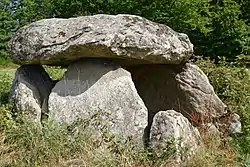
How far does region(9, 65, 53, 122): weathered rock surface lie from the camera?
18.6 ft

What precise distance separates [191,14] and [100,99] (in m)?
16.7

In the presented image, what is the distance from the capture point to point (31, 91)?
5871 millimetres

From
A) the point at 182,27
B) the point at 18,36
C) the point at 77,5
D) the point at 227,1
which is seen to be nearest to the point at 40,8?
the point at 77,5

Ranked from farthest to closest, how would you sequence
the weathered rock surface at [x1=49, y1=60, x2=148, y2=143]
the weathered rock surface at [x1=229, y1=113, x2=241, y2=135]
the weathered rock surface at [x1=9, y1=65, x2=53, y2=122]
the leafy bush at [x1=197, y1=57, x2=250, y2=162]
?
the leafy bush at [x1=197, y1=57, x2=250, y2=162] → the weathered rock surface at [x1=229, y1=113, x2=241, y2=135] → the weathered rock surface at [x1=9, y1=65, x2=53, y2=122] → the weathered rock surface at [x1=49, y1=60, x2=148, y2=143]

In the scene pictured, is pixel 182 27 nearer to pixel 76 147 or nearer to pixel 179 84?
pixel 179 84

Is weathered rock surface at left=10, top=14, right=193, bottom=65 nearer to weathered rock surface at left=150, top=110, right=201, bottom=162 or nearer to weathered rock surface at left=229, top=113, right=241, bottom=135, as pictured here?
weathered rock surface at left=150, top=110, right=201, bottom=162

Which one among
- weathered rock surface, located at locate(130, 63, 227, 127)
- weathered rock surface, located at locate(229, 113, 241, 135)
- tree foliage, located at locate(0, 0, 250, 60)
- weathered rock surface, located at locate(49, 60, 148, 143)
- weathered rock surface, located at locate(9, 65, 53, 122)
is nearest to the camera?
weathered rock surface, located at locate(49, 60, 148, 143)

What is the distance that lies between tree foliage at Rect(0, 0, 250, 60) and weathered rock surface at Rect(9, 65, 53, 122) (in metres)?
12.9

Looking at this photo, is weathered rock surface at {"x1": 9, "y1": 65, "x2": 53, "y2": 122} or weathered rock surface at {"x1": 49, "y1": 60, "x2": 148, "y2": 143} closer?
weathered rock surface at {"x1": 49, "y1": 60, "x2": 148, "y2": 143}

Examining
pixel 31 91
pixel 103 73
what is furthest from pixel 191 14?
pixel 31 91

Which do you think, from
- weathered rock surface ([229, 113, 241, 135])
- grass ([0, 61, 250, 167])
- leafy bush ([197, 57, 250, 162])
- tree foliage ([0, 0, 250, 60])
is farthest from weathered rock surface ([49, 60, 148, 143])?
tree foliage ([0, 0, 250, 60])

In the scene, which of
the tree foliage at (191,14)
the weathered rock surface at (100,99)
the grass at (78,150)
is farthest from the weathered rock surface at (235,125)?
the tree foliage at (191,14)

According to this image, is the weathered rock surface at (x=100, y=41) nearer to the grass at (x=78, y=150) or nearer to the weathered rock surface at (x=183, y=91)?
the weathered rock surface at (x=183, y=91)

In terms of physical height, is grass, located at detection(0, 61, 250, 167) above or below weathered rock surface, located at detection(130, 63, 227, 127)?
below
